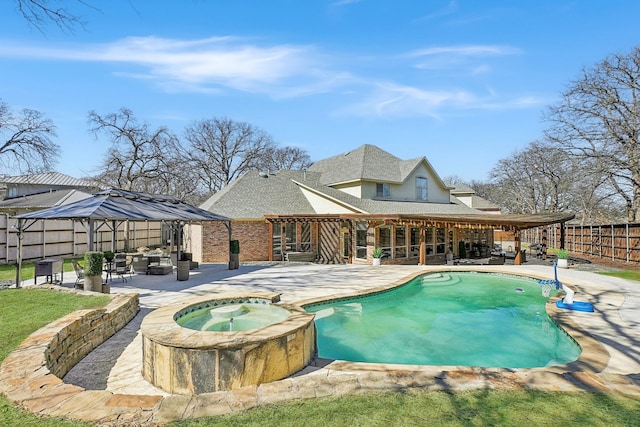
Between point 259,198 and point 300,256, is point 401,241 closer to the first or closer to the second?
point 300,256

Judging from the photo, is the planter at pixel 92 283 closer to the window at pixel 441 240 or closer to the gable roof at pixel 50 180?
the window at pixel 441 240

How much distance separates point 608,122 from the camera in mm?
24422

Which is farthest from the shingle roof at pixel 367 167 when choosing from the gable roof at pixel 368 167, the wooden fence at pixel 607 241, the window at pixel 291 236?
the wooden fence at pixel 607 241

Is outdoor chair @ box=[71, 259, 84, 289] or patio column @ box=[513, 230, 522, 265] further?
patio column @ box=[513, 230, 522, 265]

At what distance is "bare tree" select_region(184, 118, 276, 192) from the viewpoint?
143ft

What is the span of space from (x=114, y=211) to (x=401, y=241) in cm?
1485

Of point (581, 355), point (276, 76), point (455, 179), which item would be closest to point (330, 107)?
point (276, 76)

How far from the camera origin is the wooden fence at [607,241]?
59.0 feet

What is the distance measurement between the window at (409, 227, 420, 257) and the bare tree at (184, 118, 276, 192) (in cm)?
2885

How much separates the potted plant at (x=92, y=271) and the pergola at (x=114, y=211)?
0.38m

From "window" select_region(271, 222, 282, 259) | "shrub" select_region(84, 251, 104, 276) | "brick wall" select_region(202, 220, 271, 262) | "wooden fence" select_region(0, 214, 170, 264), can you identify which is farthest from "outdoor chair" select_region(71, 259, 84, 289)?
"window" select_region(271, 222, 282, 259)

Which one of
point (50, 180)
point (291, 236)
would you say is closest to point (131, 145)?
point (50, 180)

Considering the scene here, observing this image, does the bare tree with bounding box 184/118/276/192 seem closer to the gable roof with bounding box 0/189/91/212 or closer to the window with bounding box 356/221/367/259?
the gable roof with bounding box 0/189/91/212

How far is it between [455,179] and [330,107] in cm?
6524
